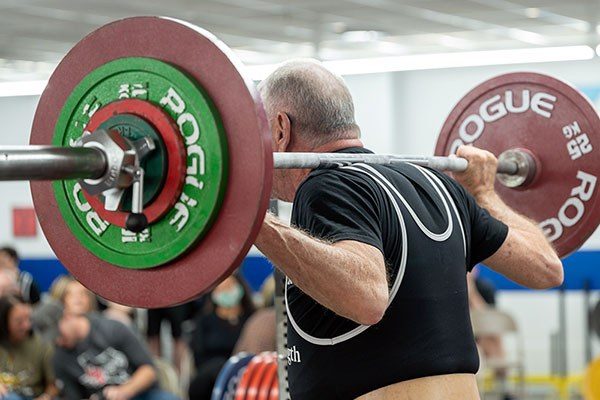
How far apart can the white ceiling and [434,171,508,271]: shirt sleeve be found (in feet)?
19.5

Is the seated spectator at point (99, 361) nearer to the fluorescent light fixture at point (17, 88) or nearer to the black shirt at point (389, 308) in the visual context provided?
the black shirt at point (389, 308)

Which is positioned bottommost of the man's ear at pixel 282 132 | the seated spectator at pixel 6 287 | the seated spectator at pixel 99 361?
the seated spectator at pixel 99 361

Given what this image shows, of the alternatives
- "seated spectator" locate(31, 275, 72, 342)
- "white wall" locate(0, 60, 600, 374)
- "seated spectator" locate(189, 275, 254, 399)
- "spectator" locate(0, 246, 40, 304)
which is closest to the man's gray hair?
"seated spectator" locate(31, 275, 72, 342)

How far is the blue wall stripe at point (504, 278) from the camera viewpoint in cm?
876

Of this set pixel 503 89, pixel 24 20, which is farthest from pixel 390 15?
pixel 503 89

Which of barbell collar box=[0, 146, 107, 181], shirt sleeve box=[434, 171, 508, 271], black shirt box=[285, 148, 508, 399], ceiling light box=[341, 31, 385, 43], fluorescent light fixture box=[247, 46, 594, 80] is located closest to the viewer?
barbell collar box=[0, 146, 107, 181]

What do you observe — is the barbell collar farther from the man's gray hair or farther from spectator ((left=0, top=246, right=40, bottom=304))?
spectator ((left=0, top=246, right=40, bottom=304))

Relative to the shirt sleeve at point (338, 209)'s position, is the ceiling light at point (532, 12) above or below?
above

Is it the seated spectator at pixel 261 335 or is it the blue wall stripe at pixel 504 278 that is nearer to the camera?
the seated spectator at pixel 261 335

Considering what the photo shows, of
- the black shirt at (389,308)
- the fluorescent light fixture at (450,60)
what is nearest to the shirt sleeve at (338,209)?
the black shirt at (389,308)

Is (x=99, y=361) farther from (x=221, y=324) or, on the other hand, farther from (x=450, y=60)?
(x=450, y=60)

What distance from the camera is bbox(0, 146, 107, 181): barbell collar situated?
4.58ft

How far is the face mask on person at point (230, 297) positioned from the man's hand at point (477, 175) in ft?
15.3

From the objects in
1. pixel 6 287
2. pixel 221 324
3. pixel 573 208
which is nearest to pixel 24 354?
pixel 6 287
